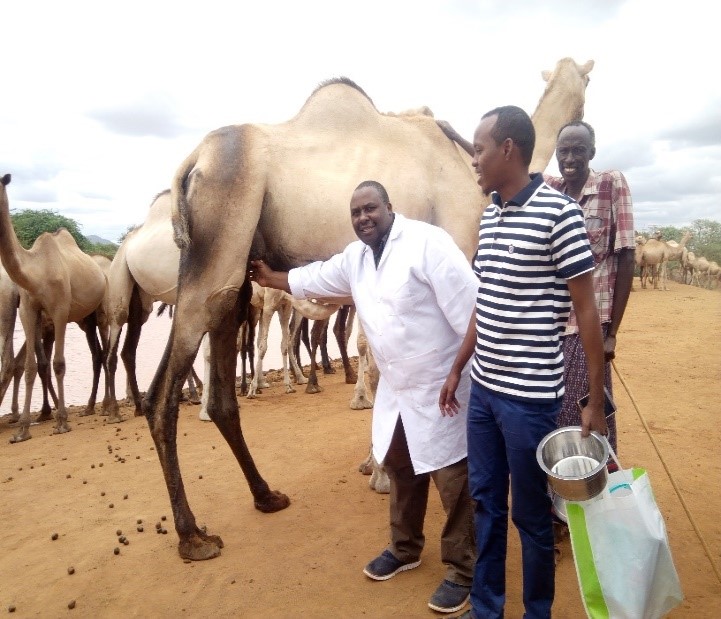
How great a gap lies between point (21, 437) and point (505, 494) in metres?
6.62

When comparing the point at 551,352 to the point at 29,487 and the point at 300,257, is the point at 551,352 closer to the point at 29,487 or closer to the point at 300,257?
the point at 300,257

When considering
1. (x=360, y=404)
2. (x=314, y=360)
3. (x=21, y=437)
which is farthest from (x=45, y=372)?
(x=360, y=404)

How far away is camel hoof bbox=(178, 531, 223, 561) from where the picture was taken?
3.92m

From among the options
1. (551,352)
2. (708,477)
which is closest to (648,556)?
(551,352)

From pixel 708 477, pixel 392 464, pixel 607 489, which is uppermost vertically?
pixel 607 489

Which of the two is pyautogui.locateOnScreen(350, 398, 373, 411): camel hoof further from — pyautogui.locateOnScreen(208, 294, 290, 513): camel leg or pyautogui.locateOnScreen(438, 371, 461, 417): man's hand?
pyautogui.locateOnScreen(438, 371, 461, 417): man's hand

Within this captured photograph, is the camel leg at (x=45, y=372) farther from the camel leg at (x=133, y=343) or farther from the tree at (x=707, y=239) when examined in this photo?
the tree at (x=707, y=239)

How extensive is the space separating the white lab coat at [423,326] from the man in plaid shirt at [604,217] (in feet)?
2.81

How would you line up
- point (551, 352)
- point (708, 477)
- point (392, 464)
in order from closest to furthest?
point (551, 352) → point (392, 464) → point (708, 477)

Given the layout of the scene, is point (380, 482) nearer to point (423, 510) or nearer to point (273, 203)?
point (423, 510)

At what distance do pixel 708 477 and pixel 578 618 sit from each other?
8.32ft

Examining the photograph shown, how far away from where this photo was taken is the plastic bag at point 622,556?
7.63 feet

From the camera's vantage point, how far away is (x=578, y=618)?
305 centimetres

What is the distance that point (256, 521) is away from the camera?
176 inches
